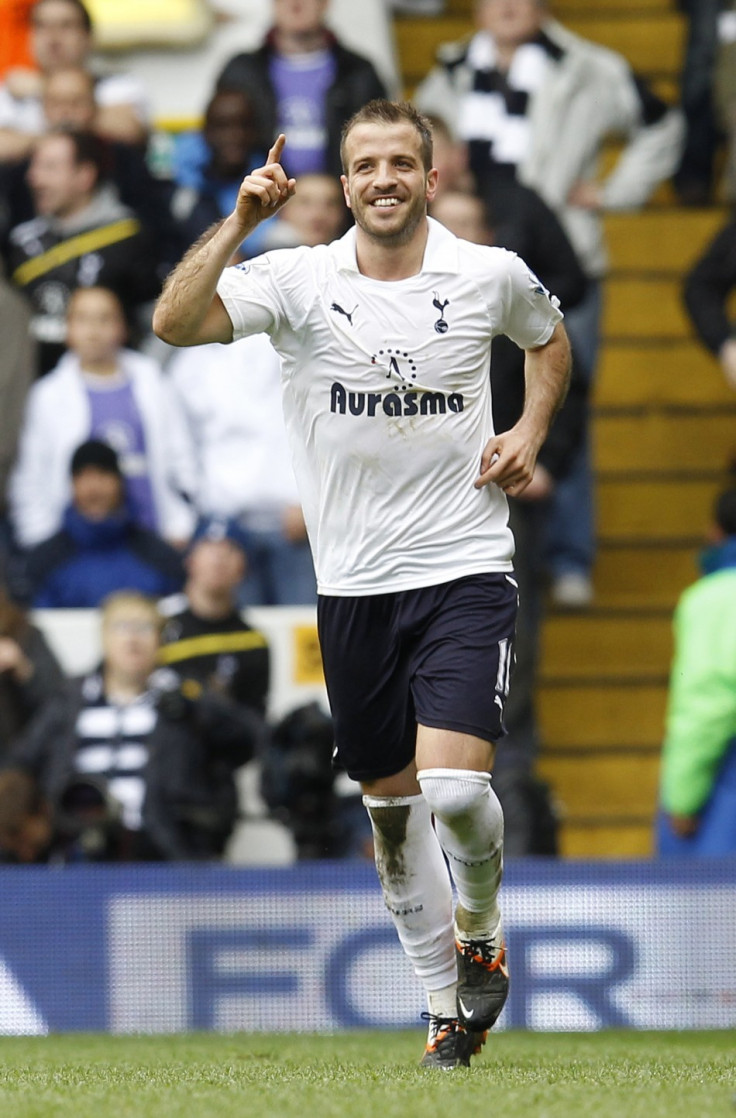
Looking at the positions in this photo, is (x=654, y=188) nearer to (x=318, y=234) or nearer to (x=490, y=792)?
(x=318, y=234)

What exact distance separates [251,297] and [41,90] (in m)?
6.08

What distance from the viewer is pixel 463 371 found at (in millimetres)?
5840

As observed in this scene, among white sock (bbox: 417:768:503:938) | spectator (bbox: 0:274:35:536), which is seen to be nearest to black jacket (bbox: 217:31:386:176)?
spectator (bbox: 0:274:35:536)

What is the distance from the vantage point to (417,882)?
607cm

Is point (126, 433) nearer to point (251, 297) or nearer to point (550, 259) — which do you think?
point (550, 259)

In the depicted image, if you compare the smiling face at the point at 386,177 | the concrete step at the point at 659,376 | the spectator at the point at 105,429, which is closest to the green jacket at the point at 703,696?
the spectator at the point at 105,429

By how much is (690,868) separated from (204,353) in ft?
12.0

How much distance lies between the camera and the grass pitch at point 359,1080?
4.64 meters

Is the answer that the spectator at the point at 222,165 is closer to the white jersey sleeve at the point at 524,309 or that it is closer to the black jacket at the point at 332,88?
the black jacket at the point at 332,88

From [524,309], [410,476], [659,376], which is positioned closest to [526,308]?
[524,309]

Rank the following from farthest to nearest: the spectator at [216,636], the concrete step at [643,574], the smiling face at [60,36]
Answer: the concrete step at [643,574], the smiling face at [60,36], the spectator at [216,636]

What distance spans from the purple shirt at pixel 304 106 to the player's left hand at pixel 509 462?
561 centimetres

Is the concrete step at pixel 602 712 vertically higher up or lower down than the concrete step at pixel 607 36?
lower down

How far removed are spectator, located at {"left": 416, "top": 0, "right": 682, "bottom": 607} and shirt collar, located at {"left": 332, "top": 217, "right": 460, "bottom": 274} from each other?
16.8ft
